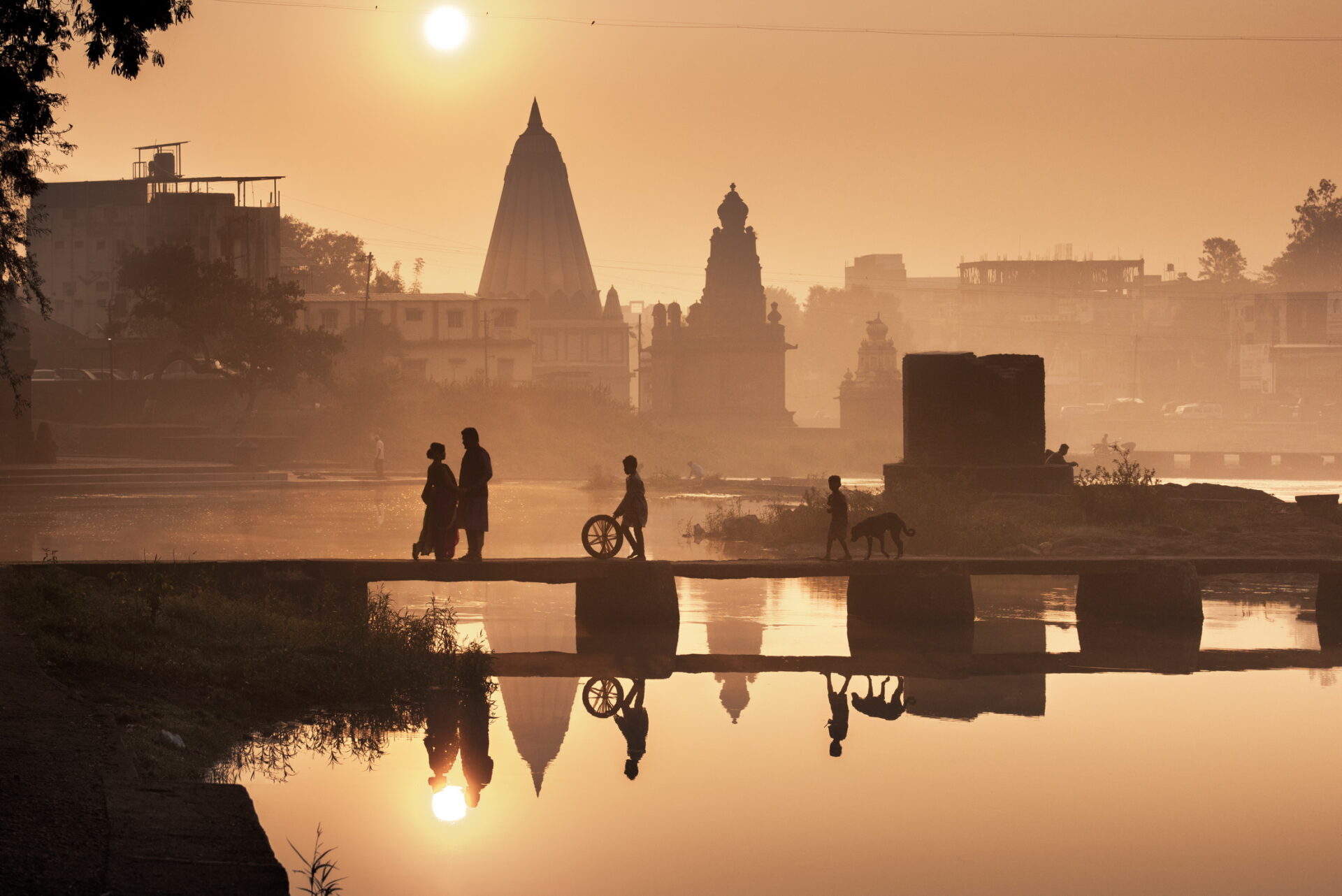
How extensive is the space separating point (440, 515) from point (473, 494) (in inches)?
16.7

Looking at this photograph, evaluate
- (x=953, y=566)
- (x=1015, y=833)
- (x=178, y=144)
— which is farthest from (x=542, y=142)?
(x=1015, y=833)

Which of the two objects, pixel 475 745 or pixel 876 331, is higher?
pixel 876 331

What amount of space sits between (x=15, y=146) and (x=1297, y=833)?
14.4 metres

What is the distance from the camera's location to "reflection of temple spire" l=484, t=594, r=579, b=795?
1182cm

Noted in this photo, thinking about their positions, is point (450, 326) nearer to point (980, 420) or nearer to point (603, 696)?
point (980, 420)

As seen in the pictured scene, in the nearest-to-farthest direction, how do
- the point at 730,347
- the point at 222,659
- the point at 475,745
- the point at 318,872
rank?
the point at 318,872 → the point at 475,745 → the point at 222,659 → the point at 730,347

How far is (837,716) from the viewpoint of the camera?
13039 mm

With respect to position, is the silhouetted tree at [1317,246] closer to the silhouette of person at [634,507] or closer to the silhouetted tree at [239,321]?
the silhouetted tree at [239,321]

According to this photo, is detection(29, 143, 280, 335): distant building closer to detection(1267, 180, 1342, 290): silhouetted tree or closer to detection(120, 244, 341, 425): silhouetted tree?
detection(120, 244, 341, 425): silhouetted tree

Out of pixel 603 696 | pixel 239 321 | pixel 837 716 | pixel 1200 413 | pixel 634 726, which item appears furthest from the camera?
pixel 1200 413

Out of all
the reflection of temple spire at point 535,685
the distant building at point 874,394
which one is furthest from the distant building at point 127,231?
the reflection of temple spire at point 535,685

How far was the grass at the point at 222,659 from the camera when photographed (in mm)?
11023

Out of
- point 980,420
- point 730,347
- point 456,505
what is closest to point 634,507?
point 456,505

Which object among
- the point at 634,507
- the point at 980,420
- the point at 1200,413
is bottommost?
the point at 634,507
